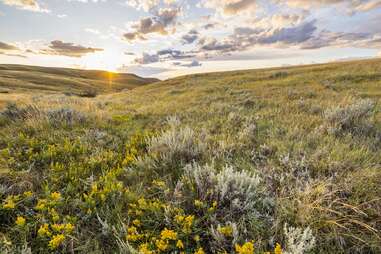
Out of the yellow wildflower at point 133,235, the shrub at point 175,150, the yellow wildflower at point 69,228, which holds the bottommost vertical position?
the yellow wildflower at point 133,235

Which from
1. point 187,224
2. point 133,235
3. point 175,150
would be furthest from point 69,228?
point 175,150

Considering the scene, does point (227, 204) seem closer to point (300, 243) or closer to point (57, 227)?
point (300, 243)

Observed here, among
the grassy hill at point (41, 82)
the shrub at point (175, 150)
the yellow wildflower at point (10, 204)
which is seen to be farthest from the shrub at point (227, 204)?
the grassy hill at point (41, 82)

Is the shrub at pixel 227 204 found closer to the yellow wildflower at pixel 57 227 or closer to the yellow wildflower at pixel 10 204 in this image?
the yellow wildflower at pixel 57 227

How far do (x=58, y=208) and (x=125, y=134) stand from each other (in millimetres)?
2558

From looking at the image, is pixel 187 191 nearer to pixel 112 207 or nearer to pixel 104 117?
pixel 112 207

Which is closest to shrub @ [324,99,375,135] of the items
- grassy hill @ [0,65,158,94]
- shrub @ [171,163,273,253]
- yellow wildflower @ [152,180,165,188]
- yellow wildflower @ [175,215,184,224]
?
shrub @ [171,163,273,253]

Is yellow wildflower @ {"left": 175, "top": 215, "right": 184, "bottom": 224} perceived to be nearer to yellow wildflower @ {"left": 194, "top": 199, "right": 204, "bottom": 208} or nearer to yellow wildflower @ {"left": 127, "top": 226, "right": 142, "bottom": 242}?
yellow wildflower @ {"left": 194, "top": 199, "right": 204, "bottom": 208}

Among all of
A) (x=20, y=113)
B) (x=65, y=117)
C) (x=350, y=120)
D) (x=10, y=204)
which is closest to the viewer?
(x=10, y=204)

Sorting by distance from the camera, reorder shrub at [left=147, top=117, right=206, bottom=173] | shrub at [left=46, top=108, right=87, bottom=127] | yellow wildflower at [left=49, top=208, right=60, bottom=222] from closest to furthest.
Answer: yellow wildflower at [left=49, top=208, right=60, bottom=222], shrub at [left=147, top=117, right=206, bottom=173], shrub at [left=46, top=108, right=87, bottom=127]

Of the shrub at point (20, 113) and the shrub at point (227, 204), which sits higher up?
the shrub at point (20, 113)

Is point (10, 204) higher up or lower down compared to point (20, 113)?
lower down

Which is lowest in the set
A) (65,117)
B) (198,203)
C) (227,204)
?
(227,204)

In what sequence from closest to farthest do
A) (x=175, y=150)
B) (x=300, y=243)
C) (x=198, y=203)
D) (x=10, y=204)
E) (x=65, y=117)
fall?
(x=300, y=243)
(x=198, y=203)
(x=10, y=204)
(x=175, y=150)
(x=65, y=117)
